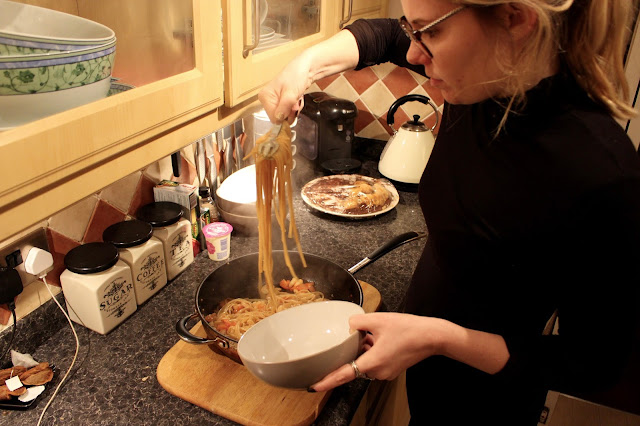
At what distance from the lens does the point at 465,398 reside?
44.8 inches

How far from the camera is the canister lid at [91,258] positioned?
3.61 feet

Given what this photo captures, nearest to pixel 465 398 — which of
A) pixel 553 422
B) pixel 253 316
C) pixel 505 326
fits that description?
pixel 505 326

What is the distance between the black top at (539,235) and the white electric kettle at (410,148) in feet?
2.75

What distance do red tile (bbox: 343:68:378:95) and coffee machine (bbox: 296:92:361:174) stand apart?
0.21m

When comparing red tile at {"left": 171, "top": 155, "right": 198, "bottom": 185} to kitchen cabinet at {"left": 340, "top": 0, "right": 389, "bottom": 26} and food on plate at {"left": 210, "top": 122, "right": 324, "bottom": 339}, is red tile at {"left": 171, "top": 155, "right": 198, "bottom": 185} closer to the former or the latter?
food on plate at {"left": 210, "top": 122, "right": 324, "bottom": 339}

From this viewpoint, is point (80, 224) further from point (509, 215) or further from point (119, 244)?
point (509, 215)

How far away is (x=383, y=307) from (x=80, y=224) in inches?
31.6

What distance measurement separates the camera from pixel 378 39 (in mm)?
1278

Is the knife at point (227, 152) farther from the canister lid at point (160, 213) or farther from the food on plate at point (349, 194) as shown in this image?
the canister lid at point (160, 213)

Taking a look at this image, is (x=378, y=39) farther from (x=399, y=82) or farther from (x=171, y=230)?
(x=399, y=82)

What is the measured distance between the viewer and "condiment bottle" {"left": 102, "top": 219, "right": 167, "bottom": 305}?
47.6 inches

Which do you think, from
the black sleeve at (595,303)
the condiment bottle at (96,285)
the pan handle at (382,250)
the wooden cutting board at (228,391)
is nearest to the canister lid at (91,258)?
the condiment bottle at (96,285)

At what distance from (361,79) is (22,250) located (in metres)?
1.55

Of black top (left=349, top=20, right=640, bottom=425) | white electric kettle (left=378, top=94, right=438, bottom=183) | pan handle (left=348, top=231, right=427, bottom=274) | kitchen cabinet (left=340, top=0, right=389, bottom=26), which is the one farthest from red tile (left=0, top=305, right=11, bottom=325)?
white electric kettle (left=378, top=94, right=438, bottom=183)
